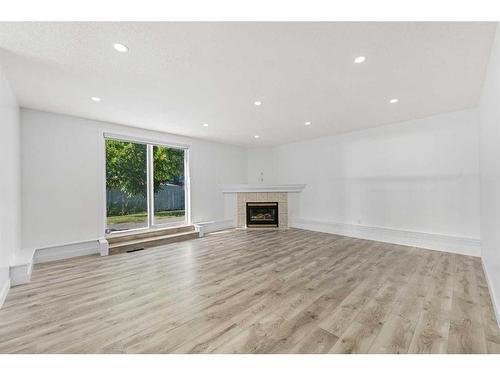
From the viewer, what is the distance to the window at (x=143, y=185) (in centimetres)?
461

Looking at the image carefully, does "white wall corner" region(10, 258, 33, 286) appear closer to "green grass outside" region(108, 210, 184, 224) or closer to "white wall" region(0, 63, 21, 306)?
"white wall" region(0, 63, 21, 306)

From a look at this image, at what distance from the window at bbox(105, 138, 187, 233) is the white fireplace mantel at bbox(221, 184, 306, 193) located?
141 cm

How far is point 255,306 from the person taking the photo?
85.4 inches

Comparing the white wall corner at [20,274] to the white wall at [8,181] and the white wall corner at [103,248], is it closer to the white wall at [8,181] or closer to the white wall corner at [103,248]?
the white wall at [8,181]

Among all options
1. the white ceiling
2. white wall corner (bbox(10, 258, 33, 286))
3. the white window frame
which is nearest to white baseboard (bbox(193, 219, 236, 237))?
the white window frame

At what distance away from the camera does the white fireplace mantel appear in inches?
252

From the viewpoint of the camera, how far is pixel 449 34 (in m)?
1.88

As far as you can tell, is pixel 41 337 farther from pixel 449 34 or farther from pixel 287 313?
pixel 449 34

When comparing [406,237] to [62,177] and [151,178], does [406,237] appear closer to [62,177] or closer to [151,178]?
[151,178]

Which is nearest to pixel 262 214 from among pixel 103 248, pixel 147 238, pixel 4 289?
pixel 147 238

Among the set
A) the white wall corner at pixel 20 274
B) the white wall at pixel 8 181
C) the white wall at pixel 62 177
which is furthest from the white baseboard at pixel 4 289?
the white wall at pixel 62 177
